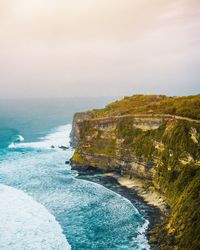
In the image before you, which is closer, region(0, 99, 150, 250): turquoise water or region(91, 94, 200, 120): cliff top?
region(0, 99, 150, 250): turquoise water

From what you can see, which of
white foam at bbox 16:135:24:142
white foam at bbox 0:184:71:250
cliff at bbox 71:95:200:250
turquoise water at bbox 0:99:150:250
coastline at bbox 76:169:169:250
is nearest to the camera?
cliff at bbox 71:95:200:250

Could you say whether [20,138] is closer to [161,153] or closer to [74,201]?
[74,201]

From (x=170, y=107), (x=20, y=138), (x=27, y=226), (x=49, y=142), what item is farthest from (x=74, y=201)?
(x=20, y=138)

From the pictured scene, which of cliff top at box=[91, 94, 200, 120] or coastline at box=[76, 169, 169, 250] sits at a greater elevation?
cliff top at box=[91, 94, 200, 120]

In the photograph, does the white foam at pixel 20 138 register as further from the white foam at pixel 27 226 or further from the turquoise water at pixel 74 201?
the white foam at pixel 27 226

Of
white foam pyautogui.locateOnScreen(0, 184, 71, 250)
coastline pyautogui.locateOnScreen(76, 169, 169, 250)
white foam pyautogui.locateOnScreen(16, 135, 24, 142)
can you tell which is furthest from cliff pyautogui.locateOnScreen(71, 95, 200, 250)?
white foam pyautogui.locateOnScreen(16, 135, 24, 142)

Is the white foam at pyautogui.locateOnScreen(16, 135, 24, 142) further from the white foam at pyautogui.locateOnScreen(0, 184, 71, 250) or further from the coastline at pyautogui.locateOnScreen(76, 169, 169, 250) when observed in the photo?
the white foam at pyautogui.locateOnScreen(0, 184, 71, 250)
